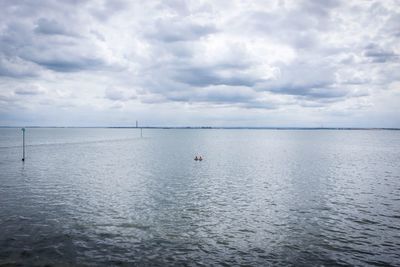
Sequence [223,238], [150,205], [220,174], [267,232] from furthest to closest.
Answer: [220,174], [150,205], [267,232], [223,238]

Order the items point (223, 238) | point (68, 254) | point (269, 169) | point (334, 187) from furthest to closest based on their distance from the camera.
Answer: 1. point (269, 169)
2. point (334, 187)
3. point (223, 238)
4. point (68, 254)

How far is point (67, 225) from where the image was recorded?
25.6 metres

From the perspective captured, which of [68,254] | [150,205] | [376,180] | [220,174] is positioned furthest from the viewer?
[220,174]

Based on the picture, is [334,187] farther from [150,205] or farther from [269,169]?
[150,205]

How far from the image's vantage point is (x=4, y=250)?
19.9 meters

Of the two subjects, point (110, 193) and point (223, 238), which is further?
point (110, 193)

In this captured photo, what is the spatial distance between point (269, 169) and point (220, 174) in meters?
13.2

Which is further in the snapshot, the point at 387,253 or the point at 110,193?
the point at 110,193

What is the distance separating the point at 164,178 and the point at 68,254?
103 ft

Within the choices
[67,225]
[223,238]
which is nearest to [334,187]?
[223,238]

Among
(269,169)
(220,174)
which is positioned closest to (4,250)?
(220,174)

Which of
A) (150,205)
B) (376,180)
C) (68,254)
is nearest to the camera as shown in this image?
(68,254)

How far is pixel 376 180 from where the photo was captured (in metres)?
50.4

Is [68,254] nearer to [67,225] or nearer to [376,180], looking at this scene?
[67,225]
